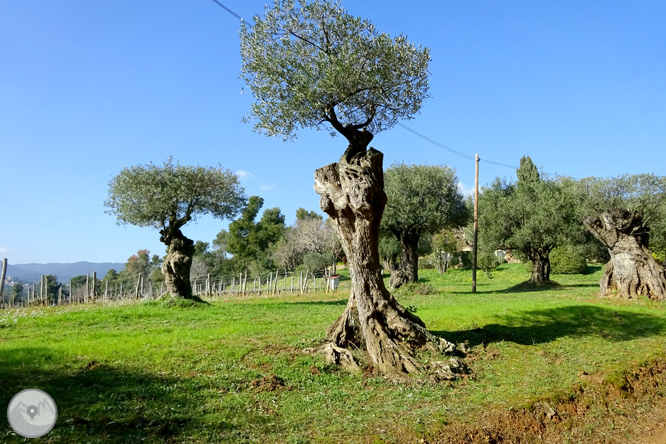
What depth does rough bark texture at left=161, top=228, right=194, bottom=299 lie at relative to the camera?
2209 cm

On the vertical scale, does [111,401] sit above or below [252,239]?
below

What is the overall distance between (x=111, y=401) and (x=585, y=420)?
8037mm

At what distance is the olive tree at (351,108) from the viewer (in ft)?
31.3

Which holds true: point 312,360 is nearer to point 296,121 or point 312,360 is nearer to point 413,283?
point 296,121

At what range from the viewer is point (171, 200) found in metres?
23.0

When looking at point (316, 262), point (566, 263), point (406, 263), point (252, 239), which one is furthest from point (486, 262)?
point (252, 239)

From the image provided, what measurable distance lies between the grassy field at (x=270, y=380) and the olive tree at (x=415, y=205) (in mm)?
15940

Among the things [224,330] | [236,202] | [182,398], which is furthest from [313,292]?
[182,398]

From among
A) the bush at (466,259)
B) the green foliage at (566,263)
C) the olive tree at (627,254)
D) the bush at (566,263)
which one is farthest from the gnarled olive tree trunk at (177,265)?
the bush at (466,259)

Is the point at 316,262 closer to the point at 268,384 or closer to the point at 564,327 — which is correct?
the point at 564,327

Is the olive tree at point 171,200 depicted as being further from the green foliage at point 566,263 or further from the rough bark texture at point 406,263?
the green foliage at point 566,263

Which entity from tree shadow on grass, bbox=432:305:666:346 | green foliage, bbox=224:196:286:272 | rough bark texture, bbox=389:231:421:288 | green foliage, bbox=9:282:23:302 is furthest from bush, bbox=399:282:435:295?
green foliage, bbox=224:196:286:272

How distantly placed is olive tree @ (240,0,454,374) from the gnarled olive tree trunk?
13284mm

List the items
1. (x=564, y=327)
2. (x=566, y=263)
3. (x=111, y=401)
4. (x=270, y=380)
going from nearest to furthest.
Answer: (x=111, y=401) < (x=270, y=380) < (x=564, y=327) < (x=566, y=263)
